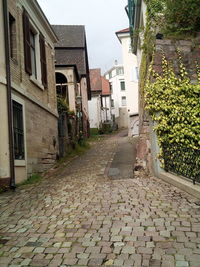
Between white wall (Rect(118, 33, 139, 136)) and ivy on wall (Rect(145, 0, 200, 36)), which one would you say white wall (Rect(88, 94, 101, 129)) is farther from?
ivy on wall (Rect(145, 0, 200, 36))

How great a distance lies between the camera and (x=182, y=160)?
6.63 meters

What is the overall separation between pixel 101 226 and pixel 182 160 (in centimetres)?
289

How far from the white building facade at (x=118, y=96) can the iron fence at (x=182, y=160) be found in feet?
113

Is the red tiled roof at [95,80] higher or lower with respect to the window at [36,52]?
higher

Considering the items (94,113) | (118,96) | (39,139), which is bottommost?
(39,139)

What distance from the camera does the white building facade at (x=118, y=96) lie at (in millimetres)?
42719

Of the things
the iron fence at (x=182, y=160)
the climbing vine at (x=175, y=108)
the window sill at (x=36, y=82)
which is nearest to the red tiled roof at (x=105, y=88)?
the window sill at (x=36, y=82)

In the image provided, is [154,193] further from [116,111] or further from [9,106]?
[116,111]

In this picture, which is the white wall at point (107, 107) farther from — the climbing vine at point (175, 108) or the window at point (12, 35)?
the climbing vine at point (175, 108)

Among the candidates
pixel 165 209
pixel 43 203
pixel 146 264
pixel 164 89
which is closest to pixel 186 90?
pixel 164 89

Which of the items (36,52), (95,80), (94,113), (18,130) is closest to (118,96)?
(95,80)

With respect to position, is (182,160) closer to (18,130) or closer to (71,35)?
(18,130)

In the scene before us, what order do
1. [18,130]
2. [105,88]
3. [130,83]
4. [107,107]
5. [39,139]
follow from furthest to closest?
[105,88] < [107,107] < [130,83] < [39,139] < [18,130]

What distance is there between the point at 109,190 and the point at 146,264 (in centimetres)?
343
